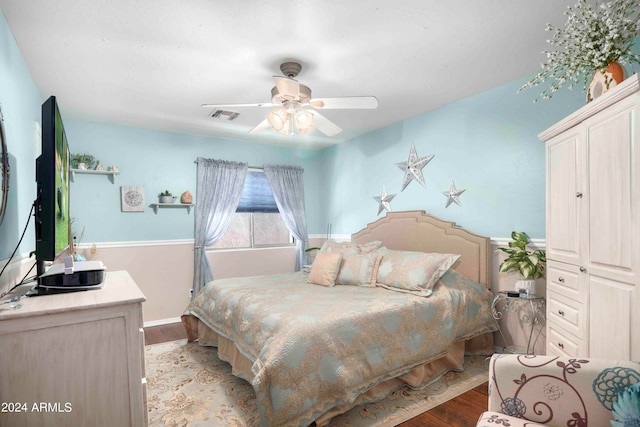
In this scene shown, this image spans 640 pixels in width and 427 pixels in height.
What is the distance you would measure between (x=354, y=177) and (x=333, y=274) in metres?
2.01

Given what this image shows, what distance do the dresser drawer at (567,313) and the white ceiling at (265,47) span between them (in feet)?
5.65

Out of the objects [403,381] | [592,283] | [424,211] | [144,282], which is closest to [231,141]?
[144,282]

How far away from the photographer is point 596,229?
1.72 meters

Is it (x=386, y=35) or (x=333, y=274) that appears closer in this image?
(x=386, y=35)

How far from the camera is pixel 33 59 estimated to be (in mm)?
2396

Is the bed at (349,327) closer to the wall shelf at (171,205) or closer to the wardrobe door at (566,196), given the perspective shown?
the wardrobe door at (566,196)

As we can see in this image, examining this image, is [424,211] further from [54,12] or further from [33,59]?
[33,59]

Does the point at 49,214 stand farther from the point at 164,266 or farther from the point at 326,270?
the point at 164,266

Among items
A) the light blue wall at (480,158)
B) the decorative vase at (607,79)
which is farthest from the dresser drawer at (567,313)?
the decorative vase at (607,79)

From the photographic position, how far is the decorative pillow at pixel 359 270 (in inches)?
124

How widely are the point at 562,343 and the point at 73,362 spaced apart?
8.47 feet

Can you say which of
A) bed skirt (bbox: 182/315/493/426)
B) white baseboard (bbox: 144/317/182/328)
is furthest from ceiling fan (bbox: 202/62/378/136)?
white baseboard (bbox: 144/317/182/328)

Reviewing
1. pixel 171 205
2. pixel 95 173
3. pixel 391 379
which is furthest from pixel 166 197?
pixel 391 379

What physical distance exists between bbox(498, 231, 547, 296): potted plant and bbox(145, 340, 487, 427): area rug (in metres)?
0.86
